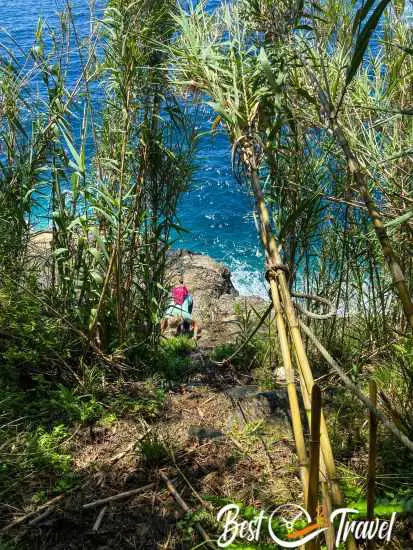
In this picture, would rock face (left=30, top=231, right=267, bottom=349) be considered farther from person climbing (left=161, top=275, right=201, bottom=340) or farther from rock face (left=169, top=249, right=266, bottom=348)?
person climbing (left=161, top=275, right=201, bottom=340)

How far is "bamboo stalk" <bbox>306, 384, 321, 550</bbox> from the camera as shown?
1003 millimetres

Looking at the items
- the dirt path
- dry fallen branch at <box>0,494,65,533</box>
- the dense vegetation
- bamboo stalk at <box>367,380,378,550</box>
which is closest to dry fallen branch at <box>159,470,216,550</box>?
the dirt path

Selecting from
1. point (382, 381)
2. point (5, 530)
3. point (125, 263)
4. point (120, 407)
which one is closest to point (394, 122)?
point (382, 381)

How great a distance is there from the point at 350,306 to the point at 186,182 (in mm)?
1684

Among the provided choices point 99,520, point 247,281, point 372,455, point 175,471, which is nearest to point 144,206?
point 175,471

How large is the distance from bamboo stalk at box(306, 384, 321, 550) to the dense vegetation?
1.50m

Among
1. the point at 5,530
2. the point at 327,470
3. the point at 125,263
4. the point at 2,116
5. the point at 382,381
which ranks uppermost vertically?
the point at 2,116

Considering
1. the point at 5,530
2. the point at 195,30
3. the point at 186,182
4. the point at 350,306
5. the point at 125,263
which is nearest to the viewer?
the point at 5,530

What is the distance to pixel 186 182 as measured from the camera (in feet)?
12.3

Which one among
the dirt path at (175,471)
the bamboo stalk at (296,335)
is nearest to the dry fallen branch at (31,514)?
the dirt path at (175,471)

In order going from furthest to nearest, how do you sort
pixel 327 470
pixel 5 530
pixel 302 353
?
pixel 5 530 → pixel 302 353 → pixel 327 470

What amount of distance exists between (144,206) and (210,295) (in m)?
4.83

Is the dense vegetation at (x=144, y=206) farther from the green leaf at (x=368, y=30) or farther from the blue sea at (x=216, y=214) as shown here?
the blue sea at (x=216, y=214)

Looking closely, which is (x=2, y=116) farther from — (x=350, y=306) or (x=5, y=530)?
(x=350, y=306)
